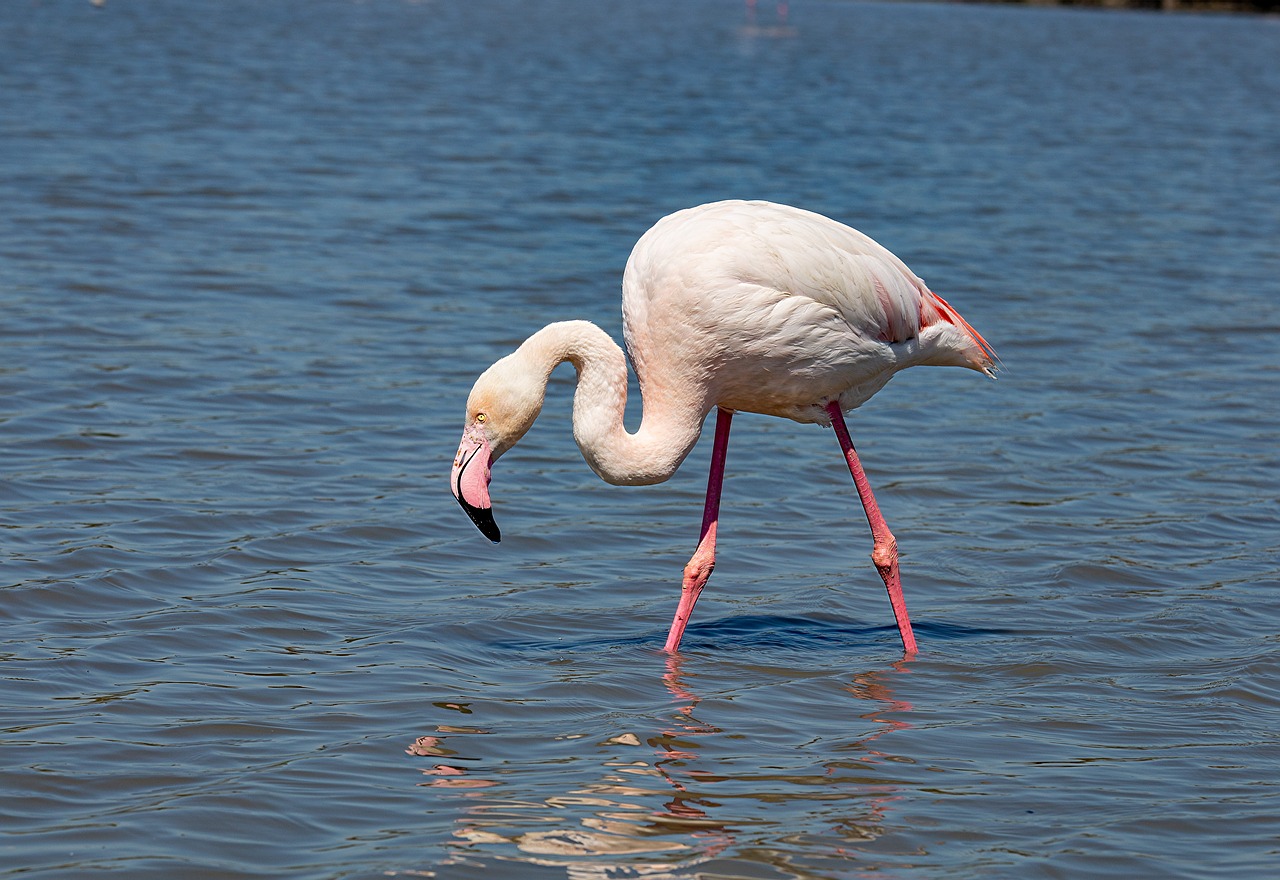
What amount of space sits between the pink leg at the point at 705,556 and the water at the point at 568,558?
0.23 metres

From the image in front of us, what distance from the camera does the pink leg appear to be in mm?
6055

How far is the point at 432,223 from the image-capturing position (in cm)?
1460

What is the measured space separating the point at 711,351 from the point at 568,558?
169 cm

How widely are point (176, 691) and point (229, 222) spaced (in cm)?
914

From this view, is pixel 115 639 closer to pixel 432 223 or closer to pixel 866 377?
pixel 866 377

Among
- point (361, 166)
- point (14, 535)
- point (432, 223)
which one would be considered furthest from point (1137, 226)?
point (14, 535)

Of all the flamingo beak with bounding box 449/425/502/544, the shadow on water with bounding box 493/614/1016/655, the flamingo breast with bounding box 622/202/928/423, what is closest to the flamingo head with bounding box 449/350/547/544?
the flamingo beak with bounding box 449/425/502/544

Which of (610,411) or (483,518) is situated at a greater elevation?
(610,411)

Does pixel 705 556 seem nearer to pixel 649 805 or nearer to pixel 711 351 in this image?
pixel 711 351

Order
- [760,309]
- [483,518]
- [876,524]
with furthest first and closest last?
[876,524] → [760,309] → [483,518]

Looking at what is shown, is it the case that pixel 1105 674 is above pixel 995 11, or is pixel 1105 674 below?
below

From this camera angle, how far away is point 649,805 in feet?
15.1

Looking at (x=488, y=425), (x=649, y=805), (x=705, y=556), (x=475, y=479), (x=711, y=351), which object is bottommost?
(x=649, y=805)

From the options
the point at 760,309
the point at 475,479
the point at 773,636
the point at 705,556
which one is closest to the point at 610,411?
the point at 475,479
